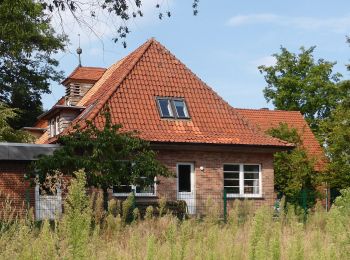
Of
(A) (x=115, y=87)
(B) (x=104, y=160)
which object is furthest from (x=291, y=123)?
(B) (x=104, y=160)

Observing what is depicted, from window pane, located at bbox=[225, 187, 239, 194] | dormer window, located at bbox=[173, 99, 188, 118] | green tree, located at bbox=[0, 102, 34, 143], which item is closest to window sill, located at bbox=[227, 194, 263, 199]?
window pane, located at bbox=[225, 187, 239, 194]

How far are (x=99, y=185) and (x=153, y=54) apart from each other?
12.7 metres

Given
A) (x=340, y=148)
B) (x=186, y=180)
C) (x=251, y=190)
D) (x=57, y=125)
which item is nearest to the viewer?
(x=186, y=180)

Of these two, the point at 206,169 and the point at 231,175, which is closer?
the point at 206,169

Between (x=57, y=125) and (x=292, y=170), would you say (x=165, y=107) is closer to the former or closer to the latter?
(x=57, y=125)

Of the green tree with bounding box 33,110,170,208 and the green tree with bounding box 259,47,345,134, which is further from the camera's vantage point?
the green tree with bounding box 259,47,345,134

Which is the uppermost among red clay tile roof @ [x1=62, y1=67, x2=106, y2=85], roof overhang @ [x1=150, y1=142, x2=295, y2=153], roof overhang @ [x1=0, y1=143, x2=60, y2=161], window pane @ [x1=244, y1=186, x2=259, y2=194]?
red clay tile roof @ [x1=62, y1=67, x2=106, y2=85]

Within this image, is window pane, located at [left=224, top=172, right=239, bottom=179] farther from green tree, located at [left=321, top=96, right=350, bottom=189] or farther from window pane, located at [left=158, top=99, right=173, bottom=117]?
green tree, located at [left=321, top=96, right=350, bottom=189]

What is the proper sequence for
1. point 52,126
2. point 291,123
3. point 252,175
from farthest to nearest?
point 291,123 < point 52,126 < point 252,175

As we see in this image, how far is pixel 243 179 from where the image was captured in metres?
28.6

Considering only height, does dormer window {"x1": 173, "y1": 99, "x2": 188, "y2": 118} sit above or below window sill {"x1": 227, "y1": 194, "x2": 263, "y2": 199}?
above

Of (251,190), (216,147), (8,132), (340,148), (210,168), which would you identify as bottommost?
(251,190)

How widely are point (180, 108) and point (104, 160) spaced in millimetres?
10124

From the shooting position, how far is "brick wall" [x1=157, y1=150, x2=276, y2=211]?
26.8m
